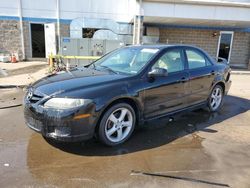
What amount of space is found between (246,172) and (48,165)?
261cm

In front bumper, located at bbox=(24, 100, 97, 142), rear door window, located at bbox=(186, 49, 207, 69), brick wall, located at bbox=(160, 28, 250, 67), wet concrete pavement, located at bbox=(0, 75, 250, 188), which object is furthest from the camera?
brick wall, located at bbox=(160, 28, 250, 67)

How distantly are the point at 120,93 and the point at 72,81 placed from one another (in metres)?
0.74

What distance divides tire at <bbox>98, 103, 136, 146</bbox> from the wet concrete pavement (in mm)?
142

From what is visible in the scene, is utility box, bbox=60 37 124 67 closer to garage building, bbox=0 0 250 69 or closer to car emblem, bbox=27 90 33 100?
garage building, bbox=0 0 250 69

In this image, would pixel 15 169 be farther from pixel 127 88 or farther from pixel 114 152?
pixel 127 88

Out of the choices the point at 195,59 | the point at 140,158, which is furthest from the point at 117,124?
the point at 195,59

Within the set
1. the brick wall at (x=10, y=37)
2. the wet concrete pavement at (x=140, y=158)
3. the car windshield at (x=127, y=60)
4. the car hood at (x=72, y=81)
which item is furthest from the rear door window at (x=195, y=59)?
the brick wall at (x=10, y=37)

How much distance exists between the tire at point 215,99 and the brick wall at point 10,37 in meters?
12.4

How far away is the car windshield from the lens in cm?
413

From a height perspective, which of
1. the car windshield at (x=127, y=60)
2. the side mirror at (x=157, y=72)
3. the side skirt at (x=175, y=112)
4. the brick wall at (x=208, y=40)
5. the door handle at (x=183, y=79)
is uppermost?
the brick wall at (x=208, y=40)

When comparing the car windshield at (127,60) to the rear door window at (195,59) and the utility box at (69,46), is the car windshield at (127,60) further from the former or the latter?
the utility box at (69,46)

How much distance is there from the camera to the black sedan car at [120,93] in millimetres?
3289

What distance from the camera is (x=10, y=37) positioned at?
14312 mm

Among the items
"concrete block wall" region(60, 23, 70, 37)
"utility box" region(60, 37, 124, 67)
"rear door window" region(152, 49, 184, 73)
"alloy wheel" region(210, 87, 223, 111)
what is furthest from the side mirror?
"concrete block wall" region(60, 23, 70, 37)
